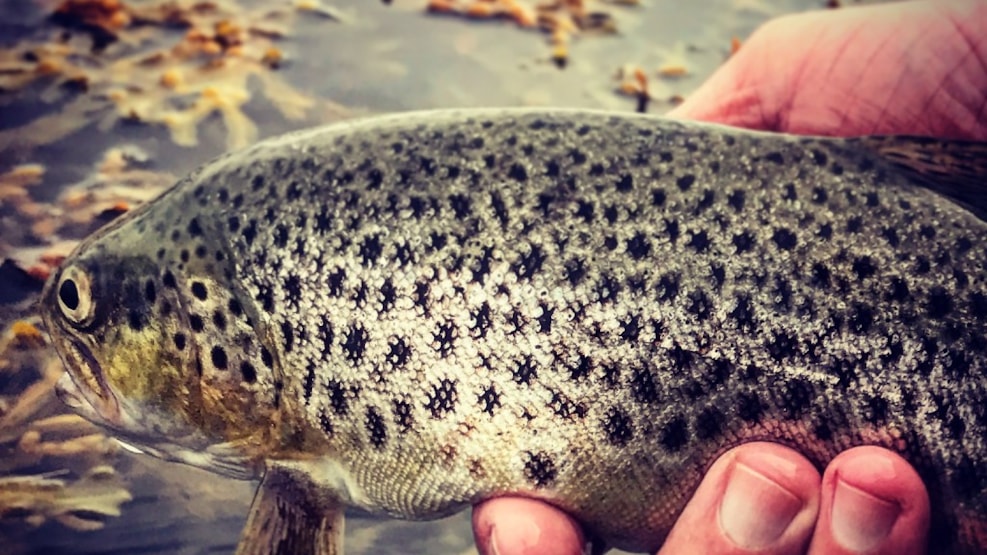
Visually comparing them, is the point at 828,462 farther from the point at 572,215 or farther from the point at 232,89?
the point at 232,89

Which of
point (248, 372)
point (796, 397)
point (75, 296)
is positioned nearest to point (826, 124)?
point (796, 397)

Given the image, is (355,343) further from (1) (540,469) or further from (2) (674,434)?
(2) (674,434)

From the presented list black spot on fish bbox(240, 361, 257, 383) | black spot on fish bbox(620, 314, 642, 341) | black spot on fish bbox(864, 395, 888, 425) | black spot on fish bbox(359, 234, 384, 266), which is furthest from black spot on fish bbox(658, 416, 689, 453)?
black spot on fish bbox(240, 361, 257, 383)

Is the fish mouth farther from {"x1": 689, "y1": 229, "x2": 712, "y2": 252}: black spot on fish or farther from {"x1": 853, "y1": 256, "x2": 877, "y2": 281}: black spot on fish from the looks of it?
{"x1": 853, "y1": 256, "x2": 877, "y2": 281}: black spot on fish

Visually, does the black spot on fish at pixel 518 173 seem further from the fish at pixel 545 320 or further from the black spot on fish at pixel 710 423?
the black spot on fish at pixel 710 423

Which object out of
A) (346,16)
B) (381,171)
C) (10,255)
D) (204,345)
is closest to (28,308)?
(10,255)

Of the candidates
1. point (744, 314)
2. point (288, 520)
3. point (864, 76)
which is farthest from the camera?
point (864, 76)

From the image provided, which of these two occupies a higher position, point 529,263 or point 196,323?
point 529,263
